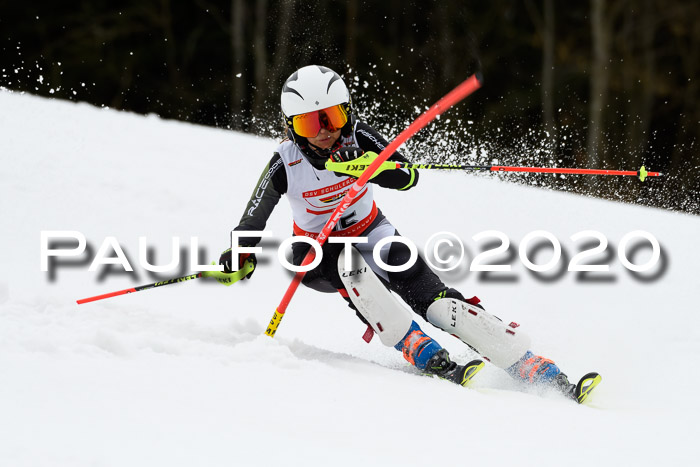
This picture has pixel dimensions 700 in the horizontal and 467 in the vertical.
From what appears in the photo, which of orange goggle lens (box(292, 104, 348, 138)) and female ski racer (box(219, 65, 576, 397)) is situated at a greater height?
orange goggle lens (box(292, 104, 348, 138))

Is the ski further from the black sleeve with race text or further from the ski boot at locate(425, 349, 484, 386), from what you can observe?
the black sleeve with race text

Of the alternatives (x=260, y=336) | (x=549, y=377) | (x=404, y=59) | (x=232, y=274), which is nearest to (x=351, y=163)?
(x=232, y=274)

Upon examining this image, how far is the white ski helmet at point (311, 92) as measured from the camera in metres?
3.55

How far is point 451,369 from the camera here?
3.31 m

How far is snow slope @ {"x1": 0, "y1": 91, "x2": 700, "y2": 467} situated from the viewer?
89.9 inches

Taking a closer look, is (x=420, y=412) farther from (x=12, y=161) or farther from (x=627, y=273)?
(x=12, y=161)

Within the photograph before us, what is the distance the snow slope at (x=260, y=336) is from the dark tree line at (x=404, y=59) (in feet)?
32.5

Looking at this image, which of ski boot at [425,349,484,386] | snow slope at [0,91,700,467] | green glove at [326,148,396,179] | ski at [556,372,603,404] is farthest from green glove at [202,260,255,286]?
ski at [556,372,603,404]

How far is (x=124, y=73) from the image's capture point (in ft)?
63.6

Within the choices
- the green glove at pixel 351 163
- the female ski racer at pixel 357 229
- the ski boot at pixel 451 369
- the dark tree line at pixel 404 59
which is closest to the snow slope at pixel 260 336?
the ski boot at pixel 451 369

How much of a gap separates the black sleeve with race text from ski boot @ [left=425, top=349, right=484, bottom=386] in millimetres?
783

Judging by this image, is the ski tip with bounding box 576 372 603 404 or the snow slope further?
the ski tip with bounding box 576 372 603 404

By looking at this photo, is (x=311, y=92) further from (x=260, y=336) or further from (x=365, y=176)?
(x=260, y=336)

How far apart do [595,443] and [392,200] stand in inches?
187
